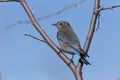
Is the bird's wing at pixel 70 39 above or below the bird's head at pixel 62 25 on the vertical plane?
below

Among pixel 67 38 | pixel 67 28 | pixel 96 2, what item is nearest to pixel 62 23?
pixel 67 28

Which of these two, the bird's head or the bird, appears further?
the bird's head

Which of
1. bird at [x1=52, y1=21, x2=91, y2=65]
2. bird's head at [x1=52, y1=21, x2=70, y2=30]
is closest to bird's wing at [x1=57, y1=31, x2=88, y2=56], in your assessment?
bird at [x1=52, y1=21, x2=91, y2=65]

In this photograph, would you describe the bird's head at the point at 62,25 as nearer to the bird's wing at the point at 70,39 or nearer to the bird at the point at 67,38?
the bird at the point at 67,38

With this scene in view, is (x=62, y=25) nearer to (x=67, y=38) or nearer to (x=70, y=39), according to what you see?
(x=67, y=38)

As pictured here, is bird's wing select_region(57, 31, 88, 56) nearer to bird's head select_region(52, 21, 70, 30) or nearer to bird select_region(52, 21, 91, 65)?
bird select_region(52, 21, 91, 65)

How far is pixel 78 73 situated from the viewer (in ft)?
6.19

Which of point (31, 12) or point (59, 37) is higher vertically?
point (59, 37)

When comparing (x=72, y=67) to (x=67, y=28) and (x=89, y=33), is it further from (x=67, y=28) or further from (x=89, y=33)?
(x=67, y=28)

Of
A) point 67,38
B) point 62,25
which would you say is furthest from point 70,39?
point 62,25

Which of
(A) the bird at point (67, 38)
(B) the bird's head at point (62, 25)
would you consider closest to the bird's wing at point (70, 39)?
(A) the bird at point (67, 38)

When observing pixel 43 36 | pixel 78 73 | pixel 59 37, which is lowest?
pixel 78 73

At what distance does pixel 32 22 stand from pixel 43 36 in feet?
0.36

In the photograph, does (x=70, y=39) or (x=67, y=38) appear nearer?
(x=70, y=39)
